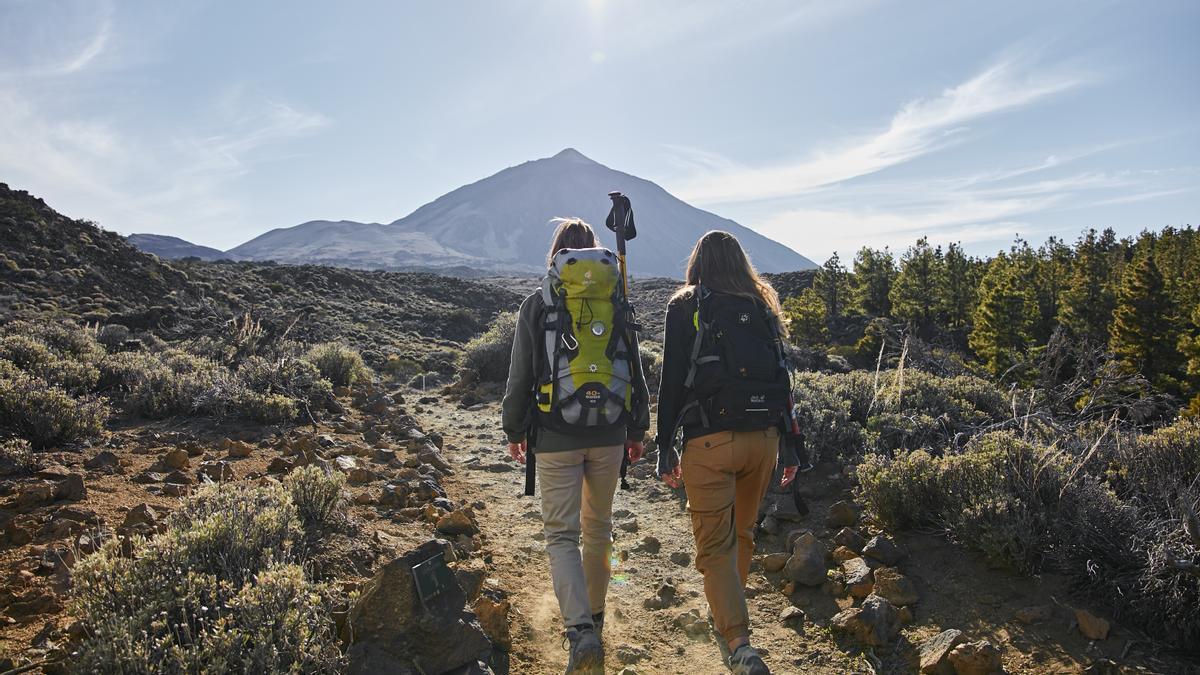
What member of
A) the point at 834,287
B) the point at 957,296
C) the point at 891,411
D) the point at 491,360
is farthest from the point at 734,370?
the point at 834,287

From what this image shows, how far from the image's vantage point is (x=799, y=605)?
12.0 ft

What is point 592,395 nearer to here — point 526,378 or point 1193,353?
point 526,378

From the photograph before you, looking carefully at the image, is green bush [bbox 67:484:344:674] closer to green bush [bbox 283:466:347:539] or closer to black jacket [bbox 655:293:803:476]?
green bush [bbox 283:466:347:539]

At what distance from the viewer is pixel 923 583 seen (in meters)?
3.54

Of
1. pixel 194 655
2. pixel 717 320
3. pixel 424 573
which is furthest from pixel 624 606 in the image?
pixel 194 655

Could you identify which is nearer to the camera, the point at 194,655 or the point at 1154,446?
the point at 194,655

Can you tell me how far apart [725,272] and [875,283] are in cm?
3871

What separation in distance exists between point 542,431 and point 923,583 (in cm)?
249

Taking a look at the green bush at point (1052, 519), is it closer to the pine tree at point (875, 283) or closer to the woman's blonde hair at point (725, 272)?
the woman's blonde hair at point (725, 272)

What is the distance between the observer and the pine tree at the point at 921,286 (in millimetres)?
34062

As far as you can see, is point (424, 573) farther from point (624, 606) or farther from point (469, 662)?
point (624, 606)

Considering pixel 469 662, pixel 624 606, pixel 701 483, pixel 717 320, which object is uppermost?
pixel 717 320

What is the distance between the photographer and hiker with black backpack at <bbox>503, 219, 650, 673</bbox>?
267 cm

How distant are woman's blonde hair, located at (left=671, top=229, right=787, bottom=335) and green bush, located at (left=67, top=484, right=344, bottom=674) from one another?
2029 millimetres
